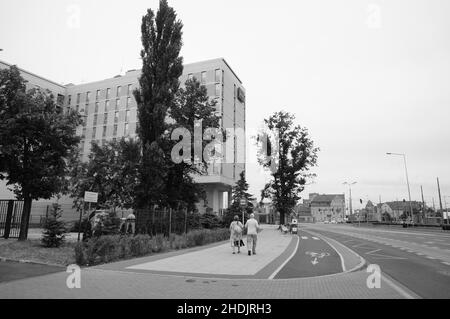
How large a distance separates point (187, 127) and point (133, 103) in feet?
134

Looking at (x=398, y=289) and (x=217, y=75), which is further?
(x=217, y=75)

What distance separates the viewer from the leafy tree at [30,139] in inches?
688

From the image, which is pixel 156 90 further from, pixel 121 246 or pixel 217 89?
pixel 217 89

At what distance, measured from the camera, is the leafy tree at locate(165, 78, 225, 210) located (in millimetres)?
27562

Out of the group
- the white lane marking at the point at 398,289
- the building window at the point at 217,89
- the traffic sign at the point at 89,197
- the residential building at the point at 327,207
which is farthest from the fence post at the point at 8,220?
the residential building at the point at 327,207

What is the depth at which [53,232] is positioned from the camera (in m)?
16.0

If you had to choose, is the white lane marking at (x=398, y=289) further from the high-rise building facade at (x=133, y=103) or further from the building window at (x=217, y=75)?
the building window at (x=217, y=75)

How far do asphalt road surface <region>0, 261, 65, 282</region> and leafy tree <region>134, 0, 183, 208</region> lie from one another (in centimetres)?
1041

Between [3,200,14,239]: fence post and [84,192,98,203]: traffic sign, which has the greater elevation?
[84,192,98,203]: traffic sign

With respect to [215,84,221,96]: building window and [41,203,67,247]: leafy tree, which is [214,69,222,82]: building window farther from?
[41,203,67,247]: leafy tree

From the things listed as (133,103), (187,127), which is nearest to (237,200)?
(187,127)

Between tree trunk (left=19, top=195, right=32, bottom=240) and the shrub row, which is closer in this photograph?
the shrub row

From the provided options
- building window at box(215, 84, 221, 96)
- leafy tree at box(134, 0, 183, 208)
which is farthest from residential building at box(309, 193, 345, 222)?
leafy tree at box(134, 0, 183, 208)
